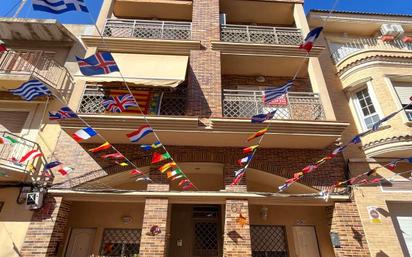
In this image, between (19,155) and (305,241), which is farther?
(305,241)

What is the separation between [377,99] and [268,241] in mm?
6592

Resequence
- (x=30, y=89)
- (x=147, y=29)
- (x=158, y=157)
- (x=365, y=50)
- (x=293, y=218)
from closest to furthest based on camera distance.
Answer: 1. (x=30, y=89)
2. (x=158, y=157)
3. (x=293, y=218)
4. (x=365, y=50)
5. (x=147, y=29)

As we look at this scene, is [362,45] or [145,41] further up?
[362,45]

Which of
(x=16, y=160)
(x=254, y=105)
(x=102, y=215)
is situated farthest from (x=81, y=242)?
(x=254, y=105)

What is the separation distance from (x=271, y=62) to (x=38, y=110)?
9.14m

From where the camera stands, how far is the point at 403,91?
373 inches

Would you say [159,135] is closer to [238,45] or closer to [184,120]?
[184,120]

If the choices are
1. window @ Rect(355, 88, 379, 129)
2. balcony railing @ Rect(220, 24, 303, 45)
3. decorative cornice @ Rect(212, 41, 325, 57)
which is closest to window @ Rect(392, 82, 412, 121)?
window @ Rect(355, 88, 379, 129)

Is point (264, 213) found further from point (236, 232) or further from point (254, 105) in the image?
point (254, 105)

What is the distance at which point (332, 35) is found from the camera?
1209cm

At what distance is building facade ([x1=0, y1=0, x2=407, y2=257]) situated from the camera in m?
7.16

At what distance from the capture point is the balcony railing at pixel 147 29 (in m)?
9.61

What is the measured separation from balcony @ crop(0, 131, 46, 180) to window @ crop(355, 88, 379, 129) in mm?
11498

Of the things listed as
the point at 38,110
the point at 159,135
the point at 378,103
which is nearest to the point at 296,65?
the point at 378,103
